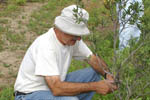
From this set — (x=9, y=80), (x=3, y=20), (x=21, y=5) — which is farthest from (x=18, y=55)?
(x=21, y=5)

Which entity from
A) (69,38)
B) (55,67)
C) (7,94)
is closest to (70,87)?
(55,67)

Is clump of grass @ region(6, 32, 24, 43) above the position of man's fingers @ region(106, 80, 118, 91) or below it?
below

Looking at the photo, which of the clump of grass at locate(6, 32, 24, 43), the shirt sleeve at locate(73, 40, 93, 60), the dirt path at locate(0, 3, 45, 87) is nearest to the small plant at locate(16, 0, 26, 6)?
the dirt path at locate(0, 3, 45, 87)

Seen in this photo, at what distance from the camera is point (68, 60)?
354cm

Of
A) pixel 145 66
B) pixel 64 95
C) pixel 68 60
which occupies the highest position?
pixel 145 66

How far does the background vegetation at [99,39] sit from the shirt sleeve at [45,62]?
1.37ft

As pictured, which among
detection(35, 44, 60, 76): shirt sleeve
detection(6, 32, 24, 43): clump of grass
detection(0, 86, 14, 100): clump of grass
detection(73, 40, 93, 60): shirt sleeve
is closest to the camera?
detection(35, 44, 60, 76): shirt sleeve

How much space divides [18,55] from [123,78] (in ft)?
13.1

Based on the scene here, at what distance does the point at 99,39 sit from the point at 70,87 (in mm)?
660

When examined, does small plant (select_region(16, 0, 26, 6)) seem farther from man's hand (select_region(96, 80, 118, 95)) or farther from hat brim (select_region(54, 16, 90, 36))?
man's hand (select_region(96, 80, 118, 95))

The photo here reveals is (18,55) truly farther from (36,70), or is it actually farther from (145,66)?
(145,66)

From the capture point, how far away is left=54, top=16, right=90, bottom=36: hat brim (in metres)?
3.14

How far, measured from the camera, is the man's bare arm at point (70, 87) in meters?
3.14

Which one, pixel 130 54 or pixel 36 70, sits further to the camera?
pixel 36 70
